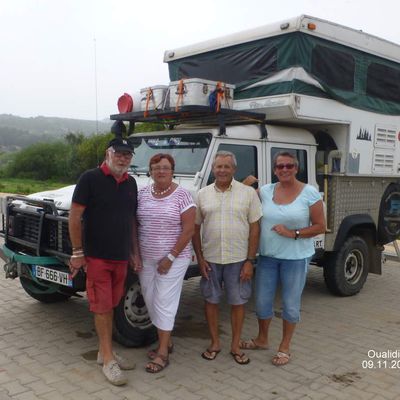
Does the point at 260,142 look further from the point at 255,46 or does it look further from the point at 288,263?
the point at 288,263

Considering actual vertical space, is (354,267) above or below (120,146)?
below

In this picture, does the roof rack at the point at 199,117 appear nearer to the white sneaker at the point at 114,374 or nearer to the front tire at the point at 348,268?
the front tire at the point at 348,268

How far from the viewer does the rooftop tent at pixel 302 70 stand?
16.5ft

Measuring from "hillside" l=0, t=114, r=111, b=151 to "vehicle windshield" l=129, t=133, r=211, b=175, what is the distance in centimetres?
11072

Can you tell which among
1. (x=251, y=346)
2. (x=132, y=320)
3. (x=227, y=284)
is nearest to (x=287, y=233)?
(x=227, y=284)

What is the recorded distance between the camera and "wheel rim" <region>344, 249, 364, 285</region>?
→ 19.7ft

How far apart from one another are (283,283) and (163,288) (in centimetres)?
99

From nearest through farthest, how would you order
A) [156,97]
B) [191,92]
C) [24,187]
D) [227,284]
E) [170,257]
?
[170,257] → [227,284] → [191,92] → [156,97] → [24,187]

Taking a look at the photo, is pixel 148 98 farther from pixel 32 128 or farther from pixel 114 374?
pixel 32 128

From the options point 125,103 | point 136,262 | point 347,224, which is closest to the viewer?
point 136,262

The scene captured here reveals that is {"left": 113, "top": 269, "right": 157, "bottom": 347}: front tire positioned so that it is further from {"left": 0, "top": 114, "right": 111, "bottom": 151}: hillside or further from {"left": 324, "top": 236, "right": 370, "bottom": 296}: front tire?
{"left": 0, "top": 114, "right": 111, "bottom": 151}: hillside

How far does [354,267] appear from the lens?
19.9 ft

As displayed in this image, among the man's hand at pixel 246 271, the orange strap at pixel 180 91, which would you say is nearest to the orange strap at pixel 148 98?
the orange strap at pixel 180 91

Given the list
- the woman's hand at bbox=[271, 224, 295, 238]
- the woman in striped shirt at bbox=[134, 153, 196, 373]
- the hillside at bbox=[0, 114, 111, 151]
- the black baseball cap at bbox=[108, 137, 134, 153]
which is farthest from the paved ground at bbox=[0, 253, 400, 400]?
the hillside at bbox=[0, 114, 111, 151]
